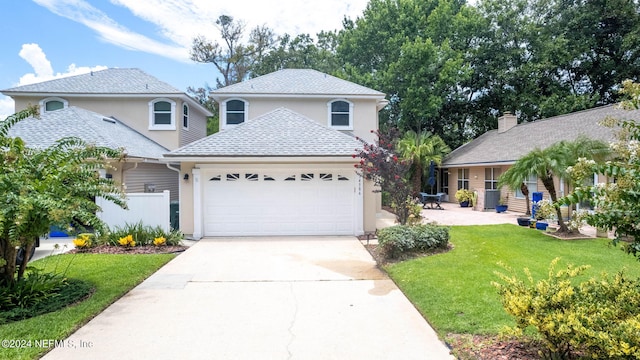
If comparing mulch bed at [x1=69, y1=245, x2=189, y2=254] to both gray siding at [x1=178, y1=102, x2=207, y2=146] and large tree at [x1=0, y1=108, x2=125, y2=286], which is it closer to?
large tree at [x1=0, y1=108, x2=125, y2=286]

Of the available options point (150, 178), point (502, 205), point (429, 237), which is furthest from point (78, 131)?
point (502, 205)

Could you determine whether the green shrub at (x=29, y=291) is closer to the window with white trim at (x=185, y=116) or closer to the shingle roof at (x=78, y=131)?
the shingle roof at (x=78, y=131)

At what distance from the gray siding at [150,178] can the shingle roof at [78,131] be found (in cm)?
62

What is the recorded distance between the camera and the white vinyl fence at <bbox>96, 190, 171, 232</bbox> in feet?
34.9

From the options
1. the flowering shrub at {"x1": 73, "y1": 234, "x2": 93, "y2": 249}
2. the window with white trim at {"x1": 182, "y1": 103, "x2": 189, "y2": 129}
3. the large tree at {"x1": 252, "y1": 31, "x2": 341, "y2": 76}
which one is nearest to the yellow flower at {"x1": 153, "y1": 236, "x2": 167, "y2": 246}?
the flowering shrub at {"x1": 73, "y1": 234, "x2": 93, "y2": 249}

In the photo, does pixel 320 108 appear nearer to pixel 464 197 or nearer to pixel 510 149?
pixel 464 197

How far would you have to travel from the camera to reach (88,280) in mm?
6574

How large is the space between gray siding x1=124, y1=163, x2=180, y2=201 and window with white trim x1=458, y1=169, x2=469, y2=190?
641 inches

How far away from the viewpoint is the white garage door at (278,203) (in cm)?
1139

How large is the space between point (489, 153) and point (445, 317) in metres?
17.0

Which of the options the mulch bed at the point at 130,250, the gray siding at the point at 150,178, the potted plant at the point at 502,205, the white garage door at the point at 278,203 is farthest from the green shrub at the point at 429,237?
the gray siding at the point at 150,178

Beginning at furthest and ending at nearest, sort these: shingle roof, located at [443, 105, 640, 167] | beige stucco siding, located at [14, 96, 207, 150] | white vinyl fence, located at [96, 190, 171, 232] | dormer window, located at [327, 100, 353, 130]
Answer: dormer window, located at [327, 100, 353, 130]
beige stucco siding, located at [14, 96, 207, 150]
shingle roof, located at [443, 105, 640, 167]
white vinyl fence, located at [96, 190, 171, 232]

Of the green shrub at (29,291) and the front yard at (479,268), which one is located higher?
the green shrub at (29,291)

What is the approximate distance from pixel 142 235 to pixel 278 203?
402 cm
